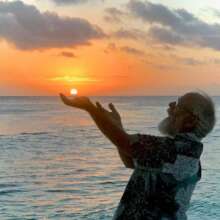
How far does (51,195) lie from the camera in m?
14.9

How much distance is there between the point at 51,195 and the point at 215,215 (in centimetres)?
485

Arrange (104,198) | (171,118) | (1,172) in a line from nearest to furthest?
(171,118)
(104,198)
(1,172)

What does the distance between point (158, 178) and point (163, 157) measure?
4.9 inches

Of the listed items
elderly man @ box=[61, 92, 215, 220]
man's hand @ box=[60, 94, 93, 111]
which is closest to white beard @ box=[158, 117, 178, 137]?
elderly man @ box=[61, 92, 215, 220]

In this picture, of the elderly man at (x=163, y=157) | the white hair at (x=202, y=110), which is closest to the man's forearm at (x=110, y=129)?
the elderly man at (x=163, y=157)

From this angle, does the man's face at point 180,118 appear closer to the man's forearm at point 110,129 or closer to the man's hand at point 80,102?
the man's forearm at point 110,129

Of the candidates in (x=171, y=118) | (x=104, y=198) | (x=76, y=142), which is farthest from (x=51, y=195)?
(x=76, y=142)

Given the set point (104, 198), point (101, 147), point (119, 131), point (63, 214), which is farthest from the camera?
point (101, 147)

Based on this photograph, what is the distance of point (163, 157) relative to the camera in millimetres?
3230

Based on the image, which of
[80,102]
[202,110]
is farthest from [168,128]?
[80,102]

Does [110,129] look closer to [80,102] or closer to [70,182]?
[80,102]

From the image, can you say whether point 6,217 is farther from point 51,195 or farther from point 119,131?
point 119,131

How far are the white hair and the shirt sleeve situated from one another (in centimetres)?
19

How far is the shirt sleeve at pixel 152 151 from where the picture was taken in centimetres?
321
